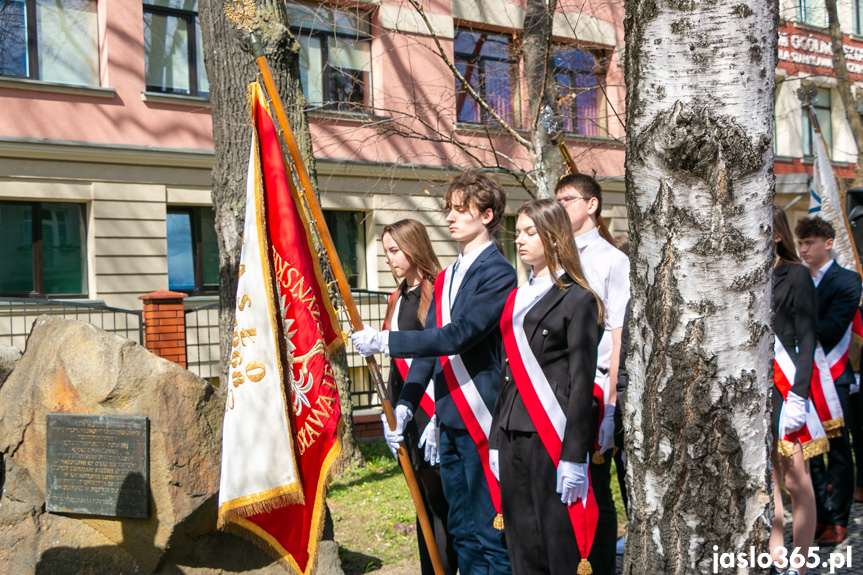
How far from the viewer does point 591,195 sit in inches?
168

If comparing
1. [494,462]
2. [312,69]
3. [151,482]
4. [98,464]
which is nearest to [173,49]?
[312,69]

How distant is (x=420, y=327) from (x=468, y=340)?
0.60m

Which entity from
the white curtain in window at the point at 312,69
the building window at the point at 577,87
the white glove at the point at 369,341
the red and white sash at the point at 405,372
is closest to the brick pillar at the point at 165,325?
the white curtain in window at the point at 312,69

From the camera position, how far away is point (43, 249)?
1148 cm

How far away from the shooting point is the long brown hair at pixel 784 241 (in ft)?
13.3

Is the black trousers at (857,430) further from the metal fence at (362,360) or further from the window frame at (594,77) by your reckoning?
the metal fence at (362,360)

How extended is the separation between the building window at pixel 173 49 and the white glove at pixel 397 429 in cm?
963

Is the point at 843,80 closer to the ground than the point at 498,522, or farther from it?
farther from it

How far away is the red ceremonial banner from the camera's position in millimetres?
3637

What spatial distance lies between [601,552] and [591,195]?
71.2 inches

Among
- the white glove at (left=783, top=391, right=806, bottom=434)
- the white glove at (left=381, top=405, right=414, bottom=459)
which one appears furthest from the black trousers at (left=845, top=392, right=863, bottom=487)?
the white glove at (left=381, top=405, right=414, bottom=459)

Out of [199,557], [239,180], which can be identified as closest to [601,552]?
[199,557]

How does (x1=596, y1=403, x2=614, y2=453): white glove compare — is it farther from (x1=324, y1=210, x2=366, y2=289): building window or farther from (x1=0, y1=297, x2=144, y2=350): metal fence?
(x1=324, y1=210, x2=366, y2=289): building window

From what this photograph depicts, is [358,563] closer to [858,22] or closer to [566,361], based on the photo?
[566,361]
